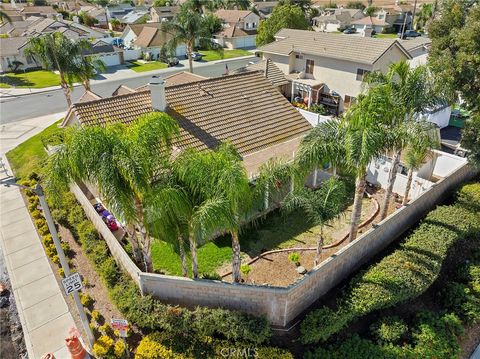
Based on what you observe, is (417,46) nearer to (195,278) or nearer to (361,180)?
(361,180)

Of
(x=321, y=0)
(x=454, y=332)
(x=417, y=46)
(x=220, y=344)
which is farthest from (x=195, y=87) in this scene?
(x=321, y=0)

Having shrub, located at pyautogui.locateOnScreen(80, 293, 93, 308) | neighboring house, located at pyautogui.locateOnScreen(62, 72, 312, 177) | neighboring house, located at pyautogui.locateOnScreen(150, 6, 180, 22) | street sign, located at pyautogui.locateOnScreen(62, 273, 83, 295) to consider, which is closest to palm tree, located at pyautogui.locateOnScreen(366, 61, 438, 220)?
neighboring house, located at pyautogui.locateOnScreen(62, 72, 312, 177)

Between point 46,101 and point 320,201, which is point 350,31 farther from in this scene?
point 320,201

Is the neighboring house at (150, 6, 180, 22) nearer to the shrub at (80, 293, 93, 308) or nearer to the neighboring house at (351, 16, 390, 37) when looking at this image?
the neighboring house at (351, 16, 390, 37)

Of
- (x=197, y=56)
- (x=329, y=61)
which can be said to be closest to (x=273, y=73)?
(x=329, y=61)

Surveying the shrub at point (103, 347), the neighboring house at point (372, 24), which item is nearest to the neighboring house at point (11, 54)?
the shrub at point (103, 347)
